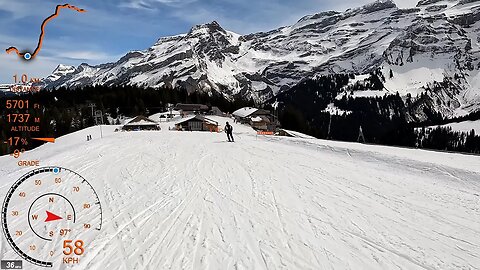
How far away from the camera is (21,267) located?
14.0 ft

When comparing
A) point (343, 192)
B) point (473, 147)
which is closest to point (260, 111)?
point (343, 192)

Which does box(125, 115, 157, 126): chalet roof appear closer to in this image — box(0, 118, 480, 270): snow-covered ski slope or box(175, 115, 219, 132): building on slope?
box(175, 115, 219, 132): building on slope

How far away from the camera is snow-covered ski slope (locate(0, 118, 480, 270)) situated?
20.7ft

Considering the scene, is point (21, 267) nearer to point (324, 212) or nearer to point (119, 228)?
point (119, 228)

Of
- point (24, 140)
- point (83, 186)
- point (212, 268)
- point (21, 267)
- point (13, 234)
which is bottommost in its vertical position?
point (212, 268)

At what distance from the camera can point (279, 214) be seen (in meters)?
9.00

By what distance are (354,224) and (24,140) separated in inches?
296
